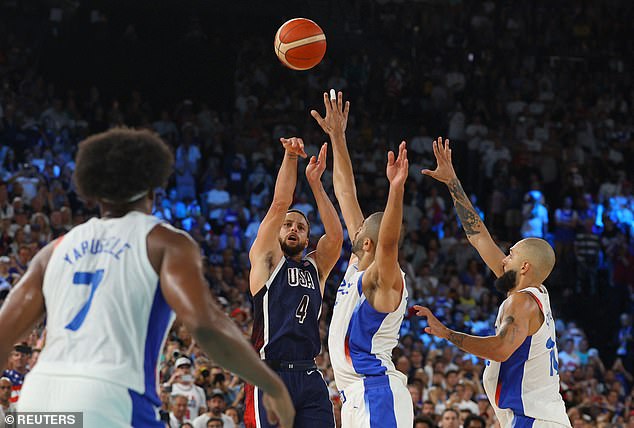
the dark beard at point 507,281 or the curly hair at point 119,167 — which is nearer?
the curly hair at point 119,167

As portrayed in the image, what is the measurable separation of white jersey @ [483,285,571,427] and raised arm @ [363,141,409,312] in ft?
2.68

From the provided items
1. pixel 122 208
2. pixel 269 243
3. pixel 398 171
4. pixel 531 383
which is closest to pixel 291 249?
pixel 269 243

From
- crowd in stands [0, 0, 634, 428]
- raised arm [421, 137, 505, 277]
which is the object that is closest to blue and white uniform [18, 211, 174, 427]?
raised arm [421, 137, 505, 277]

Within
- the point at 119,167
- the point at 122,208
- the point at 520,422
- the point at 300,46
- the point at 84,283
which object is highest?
the point at 300,46

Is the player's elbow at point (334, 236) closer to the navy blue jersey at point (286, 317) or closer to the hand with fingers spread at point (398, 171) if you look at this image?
the navy blue jersey at point (286, 317)

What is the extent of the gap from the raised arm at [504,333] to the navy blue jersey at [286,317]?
787 mm

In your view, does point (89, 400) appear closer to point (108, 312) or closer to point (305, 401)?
point (108, 312)

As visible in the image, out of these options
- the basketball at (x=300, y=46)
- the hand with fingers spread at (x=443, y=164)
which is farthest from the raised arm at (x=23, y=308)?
the basketball at (x=300, y=46)

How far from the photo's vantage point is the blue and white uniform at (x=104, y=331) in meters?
3.38

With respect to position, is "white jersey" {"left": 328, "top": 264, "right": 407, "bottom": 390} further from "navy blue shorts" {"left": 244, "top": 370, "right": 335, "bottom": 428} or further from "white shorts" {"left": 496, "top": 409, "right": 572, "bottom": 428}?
"white shorts" {"left": 496, "top": 409, "right": 572, "bottom": 428}

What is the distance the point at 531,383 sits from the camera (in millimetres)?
6305

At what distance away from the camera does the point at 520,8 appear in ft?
77.3

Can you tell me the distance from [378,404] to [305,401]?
1.54ft

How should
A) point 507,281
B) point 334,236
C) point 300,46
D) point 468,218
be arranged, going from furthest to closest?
1. point 300,46
2. point 468,218
3. point 334,236
4. point 507,281
